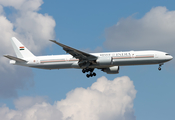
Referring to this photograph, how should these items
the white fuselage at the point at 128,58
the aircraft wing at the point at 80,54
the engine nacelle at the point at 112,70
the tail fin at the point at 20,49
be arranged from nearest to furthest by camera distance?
the aircraft wing at the point at 80,54, the white fuselage at the point at 128,58, the engine nacelle at the point at 112,70, the tail fin at the point at 20,49

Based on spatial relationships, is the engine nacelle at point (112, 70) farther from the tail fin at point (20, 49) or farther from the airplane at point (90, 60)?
the tail fin at point (20, 49)

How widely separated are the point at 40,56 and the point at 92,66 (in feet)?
37.3

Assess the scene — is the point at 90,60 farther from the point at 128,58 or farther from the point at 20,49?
the point at 20,49

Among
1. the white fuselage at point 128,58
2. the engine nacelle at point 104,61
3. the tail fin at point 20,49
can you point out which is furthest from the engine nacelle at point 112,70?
the tail fin at point 20,49

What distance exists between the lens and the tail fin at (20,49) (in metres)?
68.1

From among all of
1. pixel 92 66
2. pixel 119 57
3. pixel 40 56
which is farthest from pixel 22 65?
pixel 119 57

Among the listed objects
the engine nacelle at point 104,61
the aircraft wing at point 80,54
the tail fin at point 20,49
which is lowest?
the engine nacelle at point 104,61

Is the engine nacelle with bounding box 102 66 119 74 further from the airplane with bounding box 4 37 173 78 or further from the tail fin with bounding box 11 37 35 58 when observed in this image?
the tail fin with bounding box 11 37 35 58

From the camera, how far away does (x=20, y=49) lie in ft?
228

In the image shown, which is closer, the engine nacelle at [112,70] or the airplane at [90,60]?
the airplane at [90,60]

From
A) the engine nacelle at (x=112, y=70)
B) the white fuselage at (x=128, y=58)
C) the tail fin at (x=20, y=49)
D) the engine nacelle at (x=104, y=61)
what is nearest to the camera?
the white fuselage at (x=128, y=58)

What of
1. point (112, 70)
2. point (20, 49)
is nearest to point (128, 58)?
point (112, 70)

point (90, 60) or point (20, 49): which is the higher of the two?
point (20, 49)

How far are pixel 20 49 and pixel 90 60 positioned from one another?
17.4 meters
